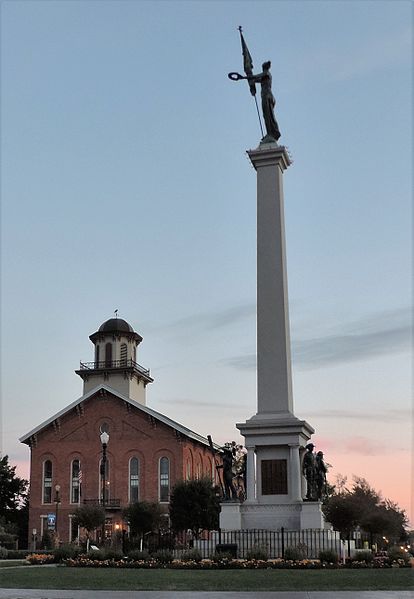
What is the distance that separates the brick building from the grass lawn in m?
39.1

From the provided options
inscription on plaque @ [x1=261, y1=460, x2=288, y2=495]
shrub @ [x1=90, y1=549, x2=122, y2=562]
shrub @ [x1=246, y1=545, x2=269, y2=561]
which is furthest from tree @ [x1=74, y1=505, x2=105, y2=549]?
shrub @ [x1=246, y1=545, x2=269, y2=561]

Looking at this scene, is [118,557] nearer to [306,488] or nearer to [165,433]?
[306,488]

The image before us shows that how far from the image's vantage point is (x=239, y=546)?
28922 mm

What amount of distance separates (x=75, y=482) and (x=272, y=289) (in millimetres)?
35480

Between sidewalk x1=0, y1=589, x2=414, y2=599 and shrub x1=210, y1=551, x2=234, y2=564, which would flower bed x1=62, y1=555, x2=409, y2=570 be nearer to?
shrub x1=210, y1=551, x2=234, y2=564

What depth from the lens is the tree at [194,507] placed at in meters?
49.0

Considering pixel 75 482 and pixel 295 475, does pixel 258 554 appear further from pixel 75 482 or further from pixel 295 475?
pixel 75 482

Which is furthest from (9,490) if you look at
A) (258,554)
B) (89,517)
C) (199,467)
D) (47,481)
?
(258,554)

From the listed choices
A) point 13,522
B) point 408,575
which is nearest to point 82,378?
point 13,522

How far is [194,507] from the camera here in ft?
161

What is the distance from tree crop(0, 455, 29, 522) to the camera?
75000 mm

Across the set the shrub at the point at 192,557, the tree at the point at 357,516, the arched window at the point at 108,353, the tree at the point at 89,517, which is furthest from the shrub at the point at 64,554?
the arched window at the point at 108,353

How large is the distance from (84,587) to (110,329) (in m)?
54.8

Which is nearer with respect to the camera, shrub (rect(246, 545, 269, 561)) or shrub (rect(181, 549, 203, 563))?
shrub (rect(246, 545, 269, 561))
